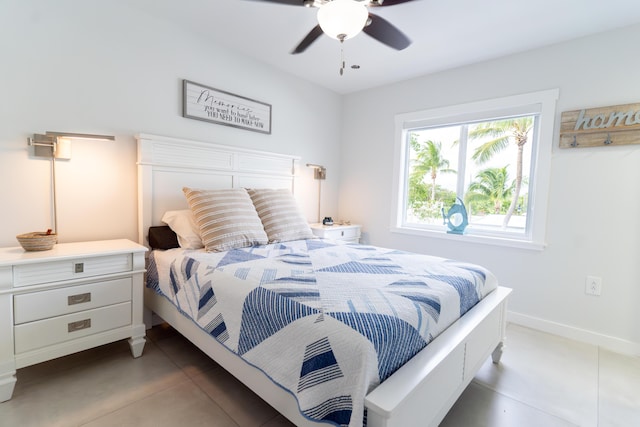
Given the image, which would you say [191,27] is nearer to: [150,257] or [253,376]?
[150,257]

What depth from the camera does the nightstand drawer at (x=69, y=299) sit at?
1553mm

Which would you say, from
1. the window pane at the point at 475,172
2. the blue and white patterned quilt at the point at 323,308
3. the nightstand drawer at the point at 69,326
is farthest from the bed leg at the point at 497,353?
the nightstand drawer at the point at 69,326

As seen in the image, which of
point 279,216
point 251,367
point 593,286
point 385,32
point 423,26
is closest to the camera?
point 251,367

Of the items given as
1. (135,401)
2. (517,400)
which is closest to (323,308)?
(135,401)

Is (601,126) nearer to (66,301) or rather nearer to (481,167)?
(481,167)

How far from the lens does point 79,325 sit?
1738 millimetres

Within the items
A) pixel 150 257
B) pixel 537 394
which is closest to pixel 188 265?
pixel 150 257

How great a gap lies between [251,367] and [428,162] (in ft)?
9.30

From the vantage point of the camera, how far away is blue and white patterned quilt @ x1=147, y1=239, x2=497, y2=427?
990mm

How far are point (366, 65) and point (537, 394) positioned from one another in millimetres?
2908

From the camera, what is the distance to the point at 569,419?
5.02 feet

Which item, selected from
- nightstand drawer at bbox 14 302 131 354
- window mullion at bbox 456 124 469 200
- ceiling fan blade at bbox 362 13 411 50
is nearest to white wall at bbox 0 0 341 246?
nightstand drawer at bbox 14 302 131 354

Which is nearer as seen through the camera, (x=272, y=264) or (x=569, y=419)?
(x=569, y=419)

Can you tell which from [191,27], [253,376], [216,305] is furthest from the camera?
[191,27]
